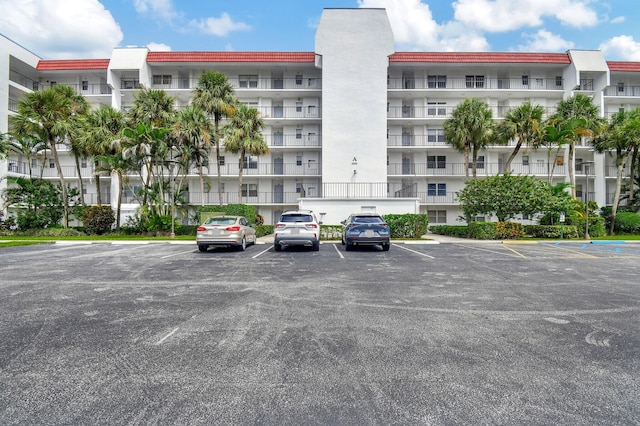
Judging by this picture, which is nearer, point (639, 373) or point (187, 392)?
point (187, 392)

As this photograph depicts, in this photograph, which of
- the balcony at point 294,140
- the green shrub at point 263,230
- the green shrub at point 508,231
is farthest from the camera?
the balcony at point 294,140

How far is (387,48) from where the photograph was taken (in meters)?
31.4

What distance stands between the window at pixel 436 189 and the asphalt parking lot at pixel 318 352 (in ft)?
86.5

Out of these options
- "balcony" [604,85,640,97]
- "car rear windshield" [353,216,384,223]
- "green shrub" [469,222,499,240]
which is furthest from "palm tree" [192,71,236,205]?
"balcony" [604,85,640,97]

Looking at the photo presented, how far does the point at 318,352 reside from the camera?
4203 millimetres

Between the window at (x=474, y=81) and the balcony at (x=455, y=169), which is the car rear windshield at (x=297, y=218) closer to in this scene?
the balcony at (x=455, y=169)

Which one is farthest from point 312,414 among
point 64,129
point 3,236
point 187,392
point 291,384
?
point 3,236

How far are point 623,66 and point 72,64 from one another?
5263 centimetres

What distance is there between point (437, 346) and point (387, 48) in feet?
104

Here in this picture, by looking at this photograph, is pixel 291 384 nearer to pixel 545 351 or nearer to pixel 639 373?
pixel 545 351

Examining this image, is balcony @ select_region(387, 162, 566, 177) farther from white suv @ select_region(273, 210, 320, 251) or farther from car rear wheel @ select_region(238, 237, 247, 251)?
car rear wheel @ select_region(238, 237, 247, 251)

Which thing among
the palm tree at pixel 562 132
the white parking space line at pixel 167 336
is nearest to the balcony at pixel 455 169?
the palm tree at pixel 562 132

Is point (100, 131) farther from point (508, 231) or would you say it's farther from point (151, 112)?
point (508, 231)

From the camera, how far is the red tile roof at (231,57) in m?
33.2
